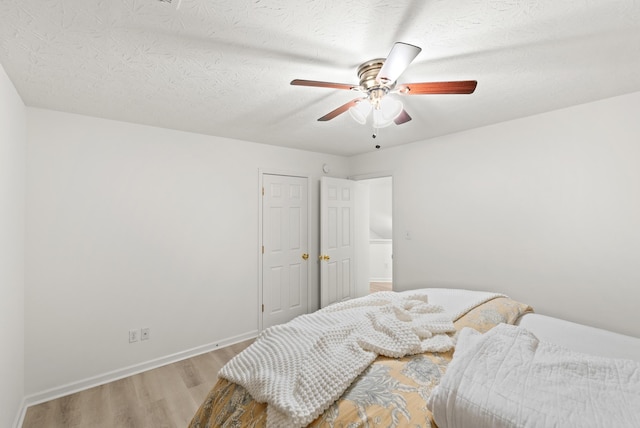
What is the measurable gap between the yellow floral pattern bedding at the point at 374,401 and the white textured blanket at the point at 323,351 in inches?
1.4

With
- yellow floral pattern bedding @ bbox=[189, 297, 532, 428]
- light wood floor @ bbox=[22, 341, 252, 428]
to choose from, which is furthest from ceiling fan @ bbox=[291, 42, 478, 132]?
light wood floor @ bbox=[22, 341, 252, 428]

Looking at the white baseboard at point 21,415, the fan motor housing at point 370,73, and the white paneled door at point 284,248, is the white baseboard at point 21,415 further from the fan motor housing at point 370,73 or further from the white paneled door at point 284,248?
the fan motor housing at point 370,73

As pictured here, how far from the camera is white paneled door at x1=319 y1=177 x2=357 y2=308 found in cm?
378

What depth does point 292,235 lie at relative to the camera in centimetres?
373

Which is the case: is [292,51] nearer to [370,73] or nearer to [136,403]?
[370,73]

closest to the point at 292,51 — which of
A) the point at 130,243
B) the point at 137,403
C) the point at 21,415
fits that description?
the point at 130,243

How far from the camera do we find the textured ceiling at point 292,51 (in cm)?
122

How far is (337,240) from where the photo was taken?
3.99 metres

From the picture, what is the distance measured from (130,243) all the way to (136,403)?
1.32m

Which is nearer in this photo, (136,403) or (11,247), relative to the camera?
(11,247)

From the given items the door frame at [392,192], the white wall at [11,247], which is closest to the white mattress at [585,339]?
the door frame at [392,192]

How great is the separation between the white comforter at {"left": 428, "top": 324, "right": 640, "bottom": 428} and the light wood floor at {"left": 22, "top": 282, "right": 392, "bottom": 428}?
6.47ft

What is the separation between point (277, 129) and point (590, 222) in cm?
286

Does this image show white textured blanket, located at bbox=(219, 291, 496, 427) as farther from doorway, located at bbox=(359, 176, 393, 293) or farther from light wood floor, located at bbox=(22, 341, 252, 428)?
doorway, located at bbox=(359, 176, 393, 293)
